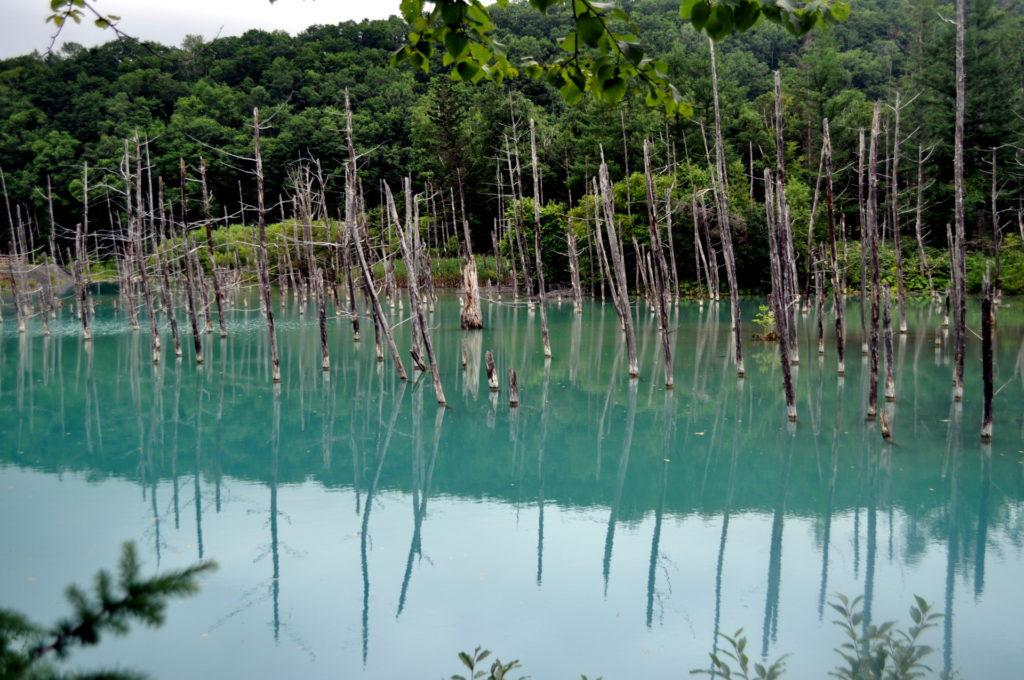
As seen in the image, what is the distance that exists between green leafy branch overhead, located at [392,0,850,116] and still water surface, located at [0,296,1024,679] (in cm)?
325

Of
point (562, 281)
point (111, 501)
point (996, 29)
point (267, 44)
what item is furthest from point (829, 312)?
point (267, 44)

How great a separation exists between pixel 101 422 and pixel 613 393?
884cm

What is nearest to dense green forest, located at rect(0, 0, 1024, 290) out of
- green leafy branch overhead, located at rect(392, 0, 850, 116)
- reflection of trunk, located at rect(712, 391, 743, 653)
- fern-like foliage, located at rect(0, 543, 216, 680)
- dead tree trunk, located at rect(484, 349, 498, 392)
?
dead tree trunk, located at rect(484, 349, 498, 392)

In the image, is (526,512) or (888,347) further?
(888,347)

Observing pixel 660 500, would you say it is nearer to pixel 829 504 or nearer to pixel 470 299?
pixel 829 504

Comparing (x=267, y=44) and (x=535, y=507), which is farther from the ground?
(x=267, y=44)

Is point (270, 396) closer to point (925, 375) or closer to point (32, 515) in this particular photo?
point (32, 515)

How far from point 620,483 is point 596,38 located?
8.36 m

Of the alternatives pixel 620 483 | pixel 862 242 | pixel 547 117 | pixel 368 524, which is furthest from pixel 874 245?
pixel 547 117

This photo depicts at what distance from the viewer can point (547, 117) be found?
1944 inches

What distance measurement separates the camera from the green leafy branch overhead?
2.40 m

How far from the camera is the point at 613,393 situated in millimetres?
15711

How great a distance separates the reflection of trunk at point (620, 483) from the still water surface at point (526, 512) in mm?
45

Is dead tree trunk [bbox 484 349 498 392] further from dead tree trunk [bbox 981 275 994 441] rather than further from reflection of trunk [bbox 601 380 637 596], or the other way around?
dead tree trunk [bbox 981 275 994 441]
